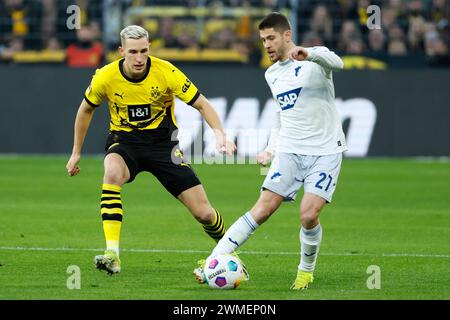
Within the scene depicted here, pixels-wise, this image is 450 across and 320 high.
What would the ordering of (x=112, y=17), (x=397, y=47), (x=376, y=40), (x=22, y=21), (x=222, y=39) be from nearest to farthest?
(x=397, y=47) → (x=376, y=40) → (x=222, y=39) → (x=112, y=17) → (x=22, y=21)

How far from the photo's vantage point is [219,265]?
9.31m

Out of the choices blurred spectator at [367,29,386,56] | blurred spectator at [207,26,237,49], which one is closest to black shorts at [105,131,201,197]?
blurred spectator at [207,26,237,49]

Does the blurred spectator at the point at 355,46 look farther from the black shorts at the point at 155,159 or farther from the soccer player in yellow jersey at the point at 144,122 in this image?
the black shorts at the point at 155,159

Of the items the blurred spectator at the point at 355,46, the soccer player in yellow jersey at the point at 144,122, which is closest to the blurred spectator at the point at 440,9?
the blurred spectator at the point at 355,46

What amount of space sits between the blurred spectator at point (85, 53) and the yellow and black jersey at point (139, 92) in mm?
15576

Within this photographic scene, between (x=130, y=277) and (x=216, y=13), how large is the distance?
18029 mm

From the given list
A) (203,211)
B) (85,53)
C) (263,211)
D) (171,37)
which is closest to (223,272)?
(263,211)

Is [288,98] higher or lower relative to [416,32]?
higher

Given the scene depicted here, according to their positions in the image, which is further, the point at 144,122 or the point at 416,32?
the point at 416,32

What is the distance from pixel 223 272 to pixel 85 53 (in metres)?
17.4

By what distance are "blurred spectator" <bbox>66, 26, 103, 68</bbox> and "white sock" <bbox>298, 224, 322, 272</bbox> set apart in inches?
662

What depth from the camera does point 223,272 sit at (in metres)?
9.27

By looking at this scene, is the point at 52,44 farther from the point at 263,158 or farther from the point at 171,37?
the point at 263,158

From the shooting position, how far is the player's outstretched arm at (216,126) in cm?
940
